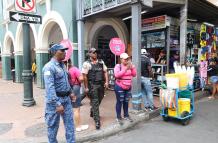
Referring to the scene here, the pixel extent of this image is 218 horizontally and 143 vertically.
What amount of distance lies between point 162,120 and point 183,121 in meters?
0.68

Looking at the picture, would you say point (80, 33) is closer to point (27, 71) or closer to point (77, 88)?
point (27, 71)

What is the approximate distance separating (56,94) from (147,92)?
353cm

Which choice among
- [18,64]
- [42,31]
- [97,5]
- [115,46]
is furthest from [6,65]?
[115,46]

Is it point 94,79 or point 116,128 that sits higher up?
point 94,79

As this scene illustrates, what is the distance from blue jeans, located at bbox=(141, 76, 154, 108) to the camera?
682cm

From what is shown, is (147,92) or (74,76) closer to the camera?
(74,76)

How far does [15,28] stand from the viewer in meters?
15.2

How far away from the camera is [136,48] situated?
6598mm

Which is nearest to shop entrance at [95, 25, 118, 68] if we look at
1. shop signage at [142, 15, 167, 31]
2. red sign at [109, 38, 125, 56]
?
shop signage at [142, 15, 167, 31]

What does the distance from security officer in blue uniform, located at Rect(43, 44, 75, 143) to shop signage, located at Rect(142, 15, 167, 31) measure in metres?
5.88

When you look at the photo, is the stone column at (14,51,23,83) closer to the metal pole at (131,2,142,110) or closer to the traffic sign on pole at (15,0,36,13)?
the traffic sign on pole at (15,0,36,13)

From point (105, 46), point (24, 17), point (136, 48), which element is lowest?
point (136, 48)

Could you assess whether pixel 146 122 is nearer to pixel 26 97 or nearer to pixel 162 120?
pixel 162 120

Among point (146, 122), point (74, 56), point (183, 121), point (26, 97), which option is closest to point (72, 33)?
point (74, 56)
